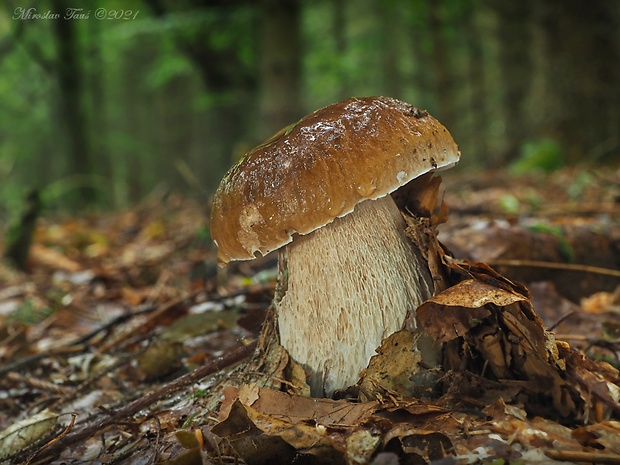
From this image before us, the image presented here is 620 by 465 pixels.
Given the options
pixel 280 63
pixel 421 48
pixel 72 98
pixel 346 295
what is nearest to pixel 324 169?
pixel 346 295

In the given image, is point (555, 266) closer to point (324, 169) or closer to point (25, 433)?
point (324, 169)

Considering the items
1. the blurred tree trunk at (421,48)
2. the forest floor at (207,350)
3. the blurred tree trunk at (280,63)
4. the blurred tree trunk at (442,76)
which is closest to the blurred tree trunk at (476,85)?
the blurred tree trunk at (421,48)

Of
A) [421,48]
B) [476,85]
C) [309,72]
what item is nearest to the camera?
[309,72]

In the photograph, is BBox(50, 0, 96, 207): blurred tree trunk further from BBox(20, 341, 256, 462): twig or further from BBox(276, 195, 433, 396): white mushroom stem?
BBox(276, 195, 433, 396): white mushroom stem

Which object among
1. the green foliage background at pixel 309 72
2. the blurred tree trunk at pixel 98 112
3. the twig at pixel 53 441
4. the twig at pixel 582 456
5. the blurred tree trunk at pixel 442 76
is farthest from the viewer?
the blurred tree trunk at pixel 98 112

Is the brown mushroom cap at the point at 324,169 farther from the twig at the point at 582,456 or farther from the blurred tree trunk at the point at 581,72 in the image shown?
the blurred tree trunk at the point at 581,72

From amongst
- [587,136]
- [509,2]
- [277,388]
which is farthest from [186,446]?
[509,2]
